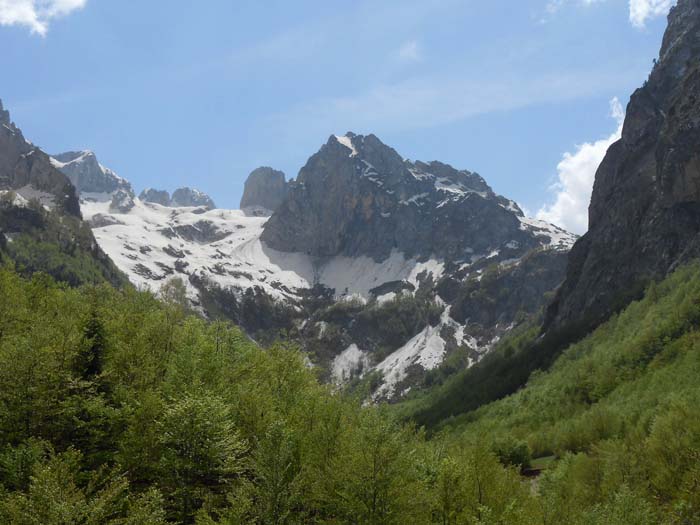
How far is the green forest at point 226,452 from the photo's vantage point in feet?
94.4

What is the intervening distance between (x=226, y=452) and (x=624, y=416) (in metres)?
75.9

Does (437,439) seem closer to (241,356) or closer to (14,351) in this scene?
(241,356)

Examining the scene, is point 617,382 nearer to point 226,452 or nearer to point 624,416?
point 624,416

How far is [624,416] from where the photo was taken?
86.3 m

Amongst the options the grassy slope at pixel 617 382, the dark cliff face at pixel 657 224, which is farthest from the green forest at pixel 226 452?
the dark cliff face at pixel 657 224

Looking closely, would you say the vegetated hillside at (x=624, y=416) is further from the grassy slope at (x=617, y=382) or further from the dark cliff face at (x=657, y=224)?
the dark cliff face at (x=657, y=224)

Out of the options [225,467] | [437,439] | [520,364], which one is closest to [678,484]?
[437,439]

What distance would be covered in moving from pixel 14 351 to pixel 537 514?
35902mm

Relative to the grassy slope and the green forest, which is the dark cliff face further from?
the green forest

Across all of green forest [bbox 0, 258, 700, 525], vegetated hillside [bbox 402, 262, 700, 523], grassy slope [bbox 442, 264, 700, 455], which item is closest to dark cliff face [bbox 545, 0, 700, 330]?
vegetated hillside [bbox 402, 262, 700, 523]

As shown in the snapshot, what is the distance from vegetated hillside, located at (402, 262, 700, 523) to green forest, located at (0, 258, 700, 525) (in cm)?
39

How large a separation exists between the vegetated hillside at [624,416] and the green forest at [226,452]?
387mm

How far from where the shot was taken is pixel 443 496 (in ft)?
111

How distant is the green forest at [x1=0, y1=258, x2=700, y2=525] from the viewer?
28766 mm
